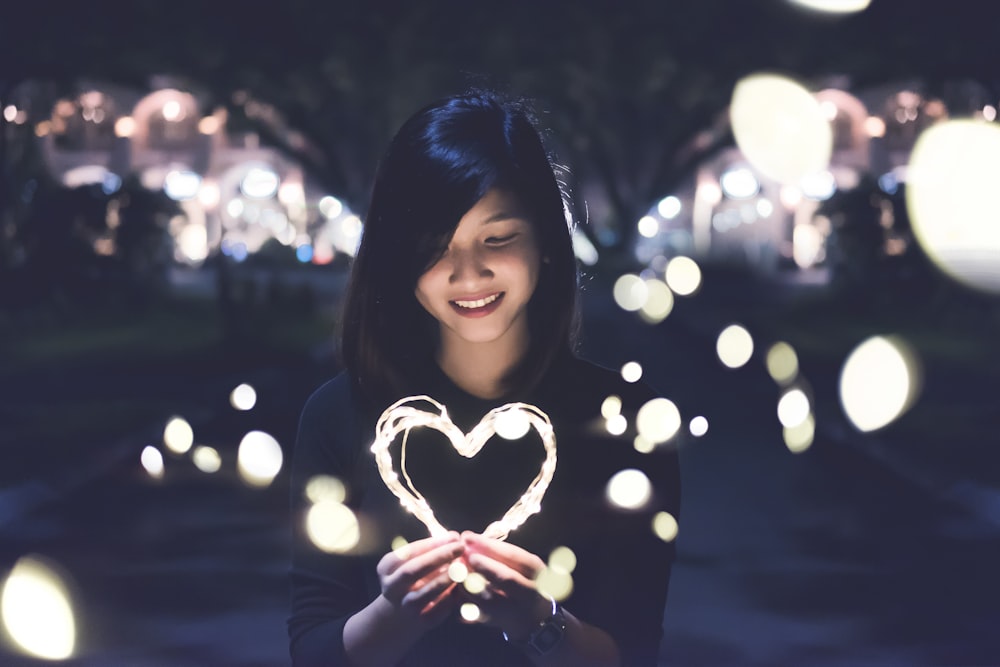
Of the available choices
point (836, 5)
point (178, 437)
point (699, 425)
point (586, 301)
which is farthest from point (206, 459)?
point (836, 5)

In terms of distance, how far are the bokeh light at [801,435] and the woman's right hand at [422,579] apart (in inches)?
544

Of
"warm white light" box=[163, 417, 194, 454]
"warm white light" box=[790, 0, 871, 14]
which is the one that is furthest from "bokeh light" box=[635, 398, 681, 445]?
"warm white light" box=[790, 0, 871, 14]

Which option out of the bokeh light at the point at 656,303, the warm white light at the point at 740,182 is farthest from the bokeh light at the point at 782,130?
the bokeh light at the point at 656,303

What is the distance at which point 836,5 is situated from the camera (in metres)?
29.9

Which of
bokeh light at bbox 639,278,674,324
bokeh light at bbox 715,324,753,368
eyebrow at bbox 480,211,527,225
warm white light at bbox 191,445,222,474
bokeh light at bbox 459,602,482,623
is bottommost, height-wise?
bokeh light at bbox 459,602,482,623

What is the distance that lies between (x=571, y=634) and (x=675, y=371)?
2255cm

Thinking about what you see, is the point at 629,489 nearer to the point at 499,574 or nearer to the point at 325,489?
the point at 499,574

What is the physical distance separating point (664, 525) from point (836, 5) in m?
29.0

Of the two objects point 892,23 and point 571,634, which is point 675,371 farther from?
point 571,634

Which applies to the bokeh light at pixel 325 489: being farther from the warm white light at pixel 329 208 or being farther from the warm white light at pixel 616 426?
the warm white light at pixel 329 208

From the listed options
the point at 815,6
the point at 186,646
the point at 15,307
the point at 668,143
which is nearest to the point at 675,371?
the point at 815,6

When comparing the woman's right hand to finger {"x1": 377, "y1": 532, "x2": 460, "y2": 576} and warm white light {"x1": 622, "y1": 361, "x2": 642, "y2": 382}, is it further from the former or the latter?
warm white light {"x1": 622, "y1": 361, "x2": 642, "y2": 382}

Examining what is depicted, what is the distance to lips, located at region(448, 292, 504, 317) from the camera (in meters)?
2.27

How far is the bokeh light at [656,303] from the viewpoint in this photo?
138 feet
